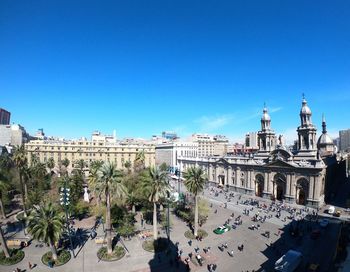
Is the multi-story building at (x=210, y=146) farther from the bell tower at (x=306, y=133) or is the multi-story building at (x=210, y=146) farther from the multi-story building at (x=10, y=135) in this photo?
the multi-story building at (x=10, y=135)

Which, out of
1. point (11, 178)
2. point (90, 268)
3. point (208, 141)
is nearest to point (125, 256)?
point (90, 268)

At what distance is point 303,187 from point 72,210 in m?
51.4

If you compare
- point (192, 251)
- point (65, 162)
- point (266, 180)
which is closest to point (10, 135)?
point (65, 162)

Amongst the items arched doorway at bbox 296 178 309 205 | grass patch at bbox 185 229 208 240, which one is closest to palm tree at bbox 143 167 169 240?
grass patch at bbox 185 229 208 240

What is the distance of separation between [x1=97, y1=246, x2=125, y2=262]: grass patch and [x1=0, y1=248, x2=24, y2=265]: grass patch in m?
9.93

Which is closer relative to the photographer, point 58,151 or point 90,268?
point 90,268

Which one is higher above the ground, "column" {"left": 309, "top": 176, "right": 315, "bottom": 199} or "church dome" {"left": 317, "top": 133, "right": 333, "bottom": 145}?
"church dome" {"left": 317, "top": 133, "right": 333, "bottom": 145}

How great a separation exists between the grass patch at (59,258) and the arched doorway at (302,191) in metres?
51.1

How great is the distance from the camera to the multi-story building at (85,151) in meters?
96.6

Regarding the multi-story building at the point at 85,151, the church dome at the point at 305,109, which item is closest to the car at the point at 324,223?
the church dome at the point at 305,109

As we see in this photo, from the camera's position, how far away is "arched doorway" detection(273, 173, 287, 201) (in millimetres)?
60653

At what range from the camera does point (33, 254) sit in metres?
32.4

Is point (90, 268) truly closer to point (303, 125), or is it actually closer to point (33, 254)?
point (33, 254)

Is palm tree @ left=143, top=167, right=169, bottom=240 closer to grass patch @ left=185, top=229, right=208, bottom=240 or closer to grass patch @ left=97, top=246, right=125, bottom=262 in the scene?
grass patch @ left=97, top=246, right=125, bottom=262
